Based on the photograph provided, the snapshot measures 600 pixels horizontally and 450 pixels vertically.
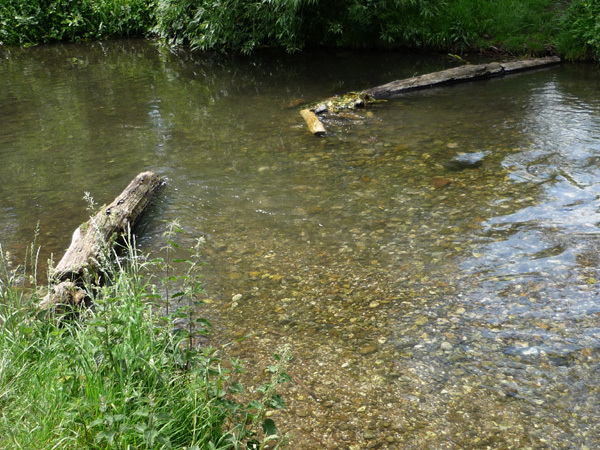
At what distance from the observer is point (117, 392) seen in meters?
3.07

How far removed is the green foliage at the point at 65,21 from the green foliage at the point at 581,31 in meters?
13.5

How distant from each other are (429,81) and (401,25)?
2.88 meters

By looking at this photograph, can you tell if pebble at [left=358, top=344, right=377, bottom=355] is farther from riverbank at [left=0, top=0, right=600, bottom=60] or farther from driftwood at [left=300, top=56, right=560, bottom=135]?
riverbank at [left=0, top=0, right=600, bottom=60]

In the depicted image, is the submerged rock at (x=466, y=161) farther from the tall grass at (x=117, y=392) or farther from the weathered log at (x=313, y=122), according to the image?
the tall grass at (x=117, y=392)

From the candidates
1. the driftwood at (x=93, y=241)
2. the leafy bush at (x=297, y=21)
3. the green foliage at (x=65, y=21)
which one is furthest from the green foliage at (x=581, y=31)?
the green foliage at (x=65, y=21)

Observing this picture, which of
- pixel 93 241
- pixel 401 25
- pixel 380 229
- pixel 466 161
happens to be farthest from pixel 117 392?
pixel 401 25

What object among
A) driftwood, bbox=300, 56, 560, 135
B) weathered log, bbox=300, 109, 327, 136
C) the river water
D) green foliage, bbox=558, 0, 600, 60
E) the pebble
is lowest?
the pebble

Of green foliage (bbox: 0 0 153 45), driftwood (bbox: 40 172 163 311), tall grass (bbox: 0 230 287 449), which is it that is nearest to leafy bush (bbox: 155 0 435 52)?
green foliage (bbox: 0 0 153 45)

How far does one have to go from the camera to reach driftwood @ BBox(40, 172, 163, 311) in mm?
4064

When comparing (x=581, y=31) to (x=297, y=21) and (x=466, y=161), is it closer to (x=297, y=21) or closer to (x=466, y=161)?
(x=466, y=161)

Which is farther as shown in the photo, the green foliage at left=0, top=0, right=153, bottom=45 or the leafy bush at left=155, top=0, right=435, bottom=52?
the green foliage at left=0, top=0, right=153, bottom=45

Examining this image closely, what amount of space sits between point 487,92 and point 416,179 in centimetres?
425

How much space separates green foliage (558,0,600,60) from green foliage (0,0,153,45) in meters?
13.5

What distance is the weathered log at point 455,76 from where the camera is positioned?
10.8 m
